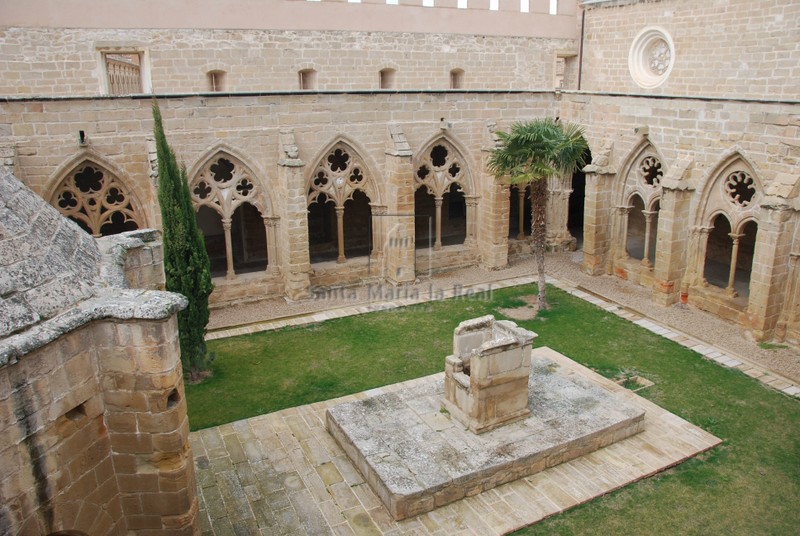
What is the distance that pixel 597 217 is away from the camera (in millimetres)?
15719

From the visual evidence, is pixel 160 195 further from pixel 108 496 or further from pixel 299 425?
pixel 108 496

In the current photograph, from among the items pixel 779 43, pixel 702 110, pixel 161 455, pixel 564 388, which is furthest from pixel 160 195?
pixel 779 43

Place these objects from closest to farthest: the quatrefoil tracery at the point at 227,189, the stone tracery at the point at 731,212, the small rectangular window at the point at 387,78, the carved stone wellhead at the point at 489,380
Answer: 1. the carved stone wellhead at the point at 489,380
2. the stone tracery at the point at 731,212
3. the quatrefoil tracery at the point at 227,189
4. the small rectangular window at the point at 387,78

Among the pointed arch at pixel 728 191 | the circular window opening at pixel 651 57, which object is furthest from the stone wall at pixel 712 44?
the pointed arch at pixel 728 191

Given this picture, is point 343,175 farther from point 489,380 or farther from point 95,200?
point 489,380

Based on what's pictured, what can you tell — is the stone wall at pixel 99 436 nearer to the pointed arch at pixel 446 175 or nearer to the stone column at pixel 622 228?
the pointed arch at pixel 446 175

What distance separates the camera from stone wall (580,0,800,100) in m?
15.9

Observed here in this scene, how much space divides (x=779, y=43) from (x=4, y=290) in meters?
17.1

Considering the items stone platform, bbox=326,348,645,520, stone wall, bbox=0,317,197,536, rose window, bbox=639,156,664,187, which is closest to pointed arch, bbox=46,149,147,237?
stone platform, bbox=326,348,645,520

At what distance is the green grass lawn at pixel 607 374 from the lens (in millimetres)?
7863

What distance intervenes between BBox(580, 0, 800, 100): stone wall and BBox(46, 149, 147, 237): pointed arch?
526 inches

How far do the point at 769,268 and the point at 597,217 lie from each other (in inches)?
177

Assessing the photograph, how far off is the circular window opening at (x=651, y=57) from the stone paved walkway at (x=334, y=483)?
40.3 ft

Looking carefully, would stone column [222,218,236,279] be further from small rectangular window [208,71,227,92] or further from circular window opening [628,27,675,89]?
circular window opening [628,27,675,89]
